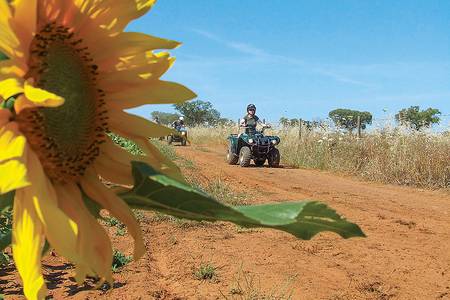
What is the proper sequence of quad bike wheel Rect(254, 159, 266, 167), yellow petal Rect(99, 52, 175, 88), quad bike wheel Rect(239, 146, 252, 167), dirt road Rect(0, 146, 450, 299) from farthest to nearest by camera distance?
quad bike wheel Rect(254, 159, 266, 167), quad bike wheel Rect(239, 146, 252, 167), dirt road Rect(0, 146, 450, 299), yellow petal Rect(99, 52, 175, 88)

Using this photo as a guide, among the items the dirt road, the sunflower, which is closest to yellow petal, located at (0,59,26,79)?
the sunflower

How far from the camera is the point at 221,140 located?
91.9 feet

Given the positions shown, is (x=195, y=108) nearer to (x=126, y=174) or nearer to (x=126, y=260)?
(x=126, y=260)

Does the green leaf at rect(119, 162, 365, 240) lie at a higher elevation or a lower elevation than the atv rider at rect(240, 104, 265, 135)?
lower

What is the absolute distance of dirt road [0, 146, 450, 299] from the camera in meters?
3.96

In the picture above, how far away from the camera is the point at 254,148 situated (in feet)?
42.9

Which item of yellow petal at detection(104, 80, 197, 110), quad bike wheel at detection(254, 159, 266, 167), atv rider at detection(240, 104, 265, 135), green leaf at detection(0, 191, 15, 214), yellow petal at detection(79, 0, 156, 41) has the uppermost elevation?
atv rider at detection(240, 104, 265, 135)

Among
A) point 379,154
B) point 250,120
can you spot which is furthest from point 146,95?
point 250,120

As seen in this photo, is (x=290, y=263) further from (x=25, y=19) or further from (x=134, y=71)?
(x=25, y=19)

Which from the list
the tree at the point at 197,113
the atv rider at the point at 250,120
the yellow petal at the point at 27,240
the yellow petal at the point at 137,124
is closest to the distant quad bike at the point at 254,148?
the atv rider at the point at 250,120

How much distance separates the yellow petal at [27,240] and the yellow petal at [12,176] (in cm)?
4

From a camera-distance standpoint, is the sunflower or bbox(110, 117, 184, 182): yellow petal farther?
bbox(110, 117, 184, 182): yellow petal

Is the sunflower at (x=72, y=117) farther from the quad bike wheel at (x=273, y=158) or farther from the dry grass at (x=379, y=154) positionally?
the quad bike wheel at (x=273, y=158)

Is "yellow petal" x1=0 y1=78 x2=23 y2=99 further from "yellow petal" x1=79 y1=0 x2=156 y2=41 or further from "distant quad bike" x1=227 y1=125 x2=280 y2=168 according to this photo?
"distant quad bike" x1=227 y1=125 x2=280 y2=168
